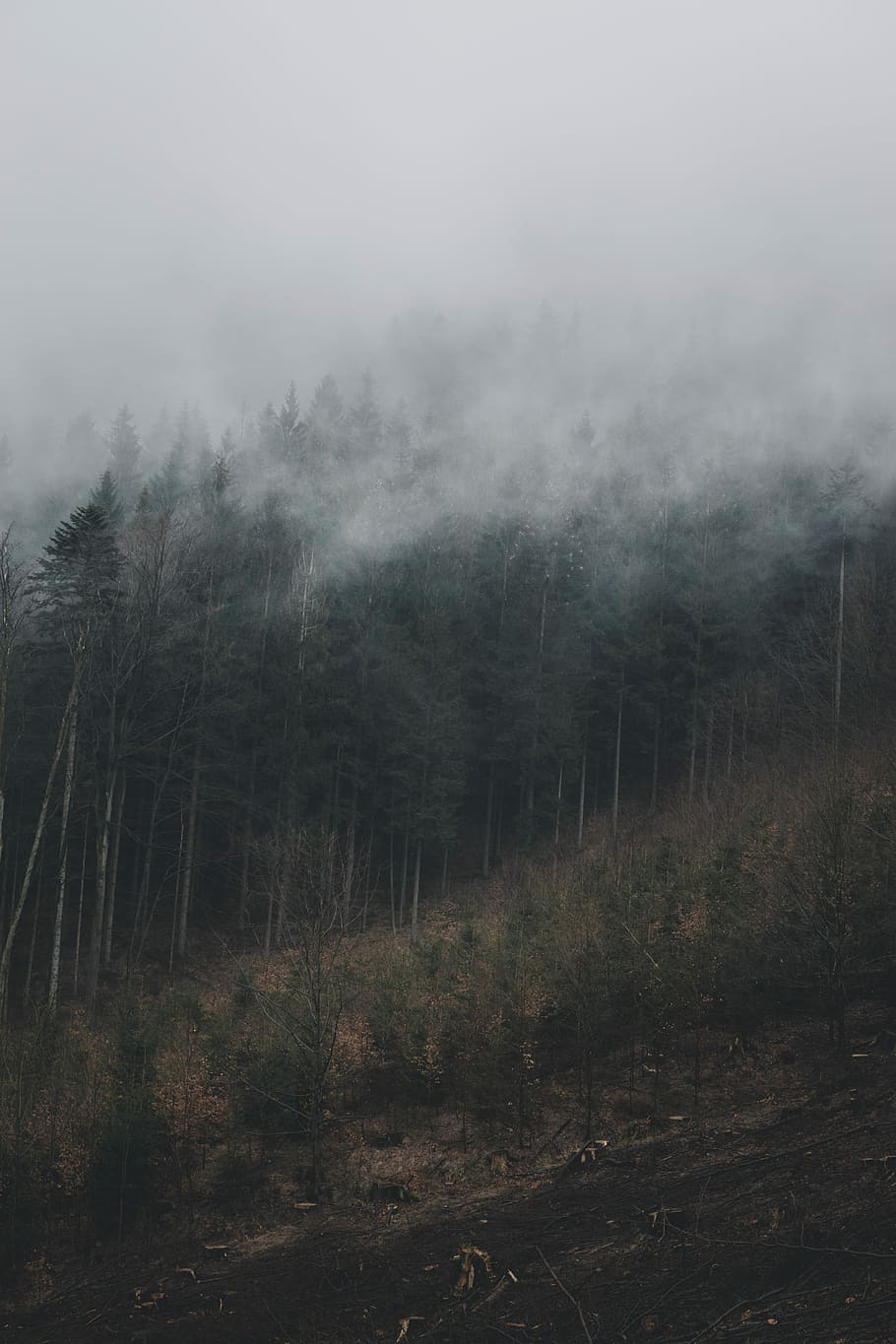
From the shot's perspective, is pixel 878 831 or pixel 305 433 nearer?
pixel 878 831

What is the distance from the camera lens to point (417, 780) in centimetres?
3631

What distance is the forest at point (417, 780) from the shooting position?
15.4 meters

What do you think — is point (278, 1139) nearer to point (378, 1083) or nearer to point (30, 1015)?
point (378, 1083)

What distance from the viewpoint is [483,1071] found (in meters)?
16.5

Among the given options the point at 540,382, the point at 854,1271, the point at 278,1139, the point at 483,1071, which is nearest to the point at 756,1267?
the point at 854,1271

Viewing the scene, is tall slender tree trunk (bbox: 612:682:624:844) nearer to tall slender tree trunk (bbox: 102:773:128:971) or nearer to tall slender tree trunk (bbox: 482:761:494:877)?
tall slender tree trunk (bbox: 482:761:494:877)

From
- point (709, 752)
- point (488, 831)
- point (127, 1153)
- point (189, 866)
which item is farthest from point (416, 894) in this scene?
point (127, 1153)

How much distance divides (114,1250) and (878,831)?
51.5ft

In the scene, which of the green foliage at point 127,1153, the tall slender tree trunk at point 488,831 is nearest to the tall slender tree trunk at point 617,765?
the tall slender tree trunk at point 488,831

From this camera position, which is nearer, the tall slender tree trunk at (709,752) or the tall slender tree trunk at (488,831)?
the tall slender tree trunk at (709,752)

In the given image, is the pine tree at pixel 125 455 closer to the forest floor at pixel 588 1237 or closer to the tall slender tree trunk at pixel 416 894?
the tall slender tree trunk at pixel 416 894

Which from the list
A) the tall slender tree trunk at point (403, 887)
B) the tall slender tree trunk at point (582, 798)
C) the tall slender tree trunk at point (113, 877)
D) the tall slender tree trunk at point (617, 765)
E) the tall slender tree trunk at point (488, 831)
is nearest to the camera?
the tall slender tree trunk at point (113, 877)

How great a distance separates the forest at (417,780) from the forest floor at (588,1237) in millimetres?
405

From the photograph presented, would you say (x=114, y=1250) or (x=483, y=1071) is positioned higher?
(x=483, y=1071)
